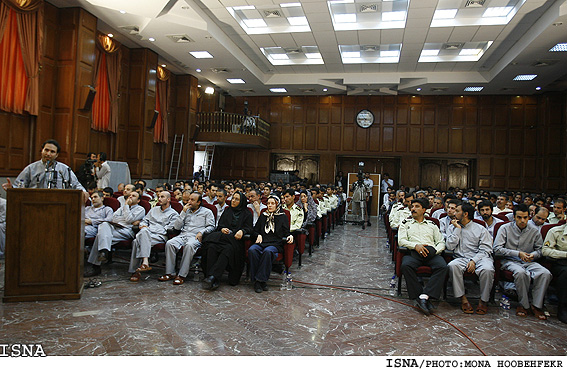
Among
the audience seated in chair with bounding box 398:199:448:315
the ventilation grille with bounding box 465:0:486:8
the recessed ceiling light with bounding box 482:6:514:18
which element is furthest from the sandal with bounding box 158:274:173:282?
the recessed ceiling light with bounding box 482:6:514:18

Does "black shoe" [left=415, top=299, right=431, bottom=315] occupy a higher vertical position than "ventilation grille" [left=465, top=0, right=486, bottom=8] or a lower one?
lower

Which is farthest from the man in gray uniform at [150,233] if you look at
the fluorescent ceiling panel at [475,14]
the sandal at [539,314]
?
the fluorescent ceiling panel at [475,14]

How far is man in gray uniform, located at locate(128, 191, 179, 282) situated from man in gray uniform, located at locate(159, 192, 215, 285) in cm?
19

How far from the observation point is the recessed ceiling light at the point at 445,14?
9.36 meters

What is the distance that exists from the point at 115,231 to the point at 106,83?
7198 mm

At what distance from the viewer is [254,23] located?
1061cm

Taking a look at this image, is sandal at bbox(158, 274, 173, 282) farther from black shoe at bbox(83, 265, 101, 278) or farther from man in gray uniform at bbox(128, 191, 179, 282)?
black shoe at bbox(83, 265, 101, 278)

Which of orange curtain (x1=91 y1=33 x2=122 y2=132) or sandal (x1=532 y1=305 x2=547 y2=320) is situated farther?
orange curtain (x1=91 y1=33 x2=122 y2=132)

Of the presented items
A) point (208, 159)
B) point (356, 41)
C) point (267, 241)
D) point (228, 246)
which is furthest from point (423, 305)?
point (208, 159)

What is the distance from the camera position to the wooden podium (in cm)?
348

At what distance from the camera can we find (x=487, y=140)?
15836 millimetres

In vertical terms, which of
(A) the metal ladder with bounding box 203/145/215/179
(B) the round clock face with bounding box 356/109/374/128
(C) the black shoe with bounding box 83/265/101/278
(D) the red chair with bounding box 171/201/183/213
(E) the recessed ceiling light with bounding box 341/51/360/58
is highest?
(E) the recessed ceiling light with bounding box 341/51/360/58

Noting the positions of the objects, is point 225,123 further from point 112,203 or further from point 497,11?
point 112,203

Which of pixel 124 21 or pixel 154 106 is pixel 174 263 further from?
pixel 154 106
